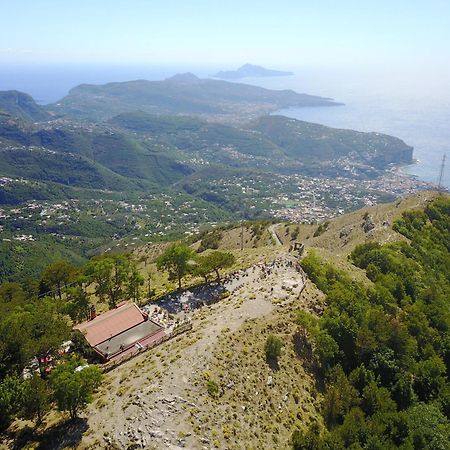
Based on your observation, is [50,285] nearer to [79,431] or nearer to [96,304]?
[96,304]

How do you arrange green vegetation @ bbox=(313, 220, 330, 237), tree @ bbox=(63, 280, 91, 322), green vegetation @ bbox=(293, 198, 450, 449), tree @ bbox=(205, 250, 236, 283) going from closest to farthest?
green vegetation @ bbox=(293, 198, 450, 449) < tree @ bbox=(63, 280, 91, 322) < tree @ bbox=(205, 250, 236, 283) < green vegetation @ bbox=(313, 220, 330, 237)

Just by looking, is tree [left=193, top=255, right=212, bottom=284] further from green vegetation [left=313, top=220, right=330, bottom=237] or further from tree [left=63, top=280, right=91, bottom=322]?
green vegetation [left=313, top=220, right=330, bottom=237]

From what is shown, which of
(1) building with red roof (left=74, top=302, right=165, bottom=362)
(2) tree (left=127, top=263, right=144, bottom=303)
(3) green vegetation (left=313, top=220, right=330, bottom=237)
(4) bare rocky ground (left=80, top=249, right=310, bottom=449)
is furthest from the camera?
(3) green vegetation (left=313, top=220, right=330, bottom=237)

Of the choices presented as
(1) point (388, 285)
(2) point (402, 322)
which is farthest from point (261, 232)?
(2) point (402, 322)

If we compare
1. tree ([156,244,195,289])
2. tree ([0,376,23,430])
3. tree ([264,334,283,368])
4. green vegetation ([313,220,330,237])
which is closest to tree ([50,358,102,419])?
tree ([0,376,23,430])

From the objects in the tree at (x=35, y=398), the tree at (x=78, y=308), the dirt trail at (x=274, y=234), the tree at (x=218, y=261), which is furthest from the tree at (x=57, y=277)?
the dirt trail at (x=274, y=234)

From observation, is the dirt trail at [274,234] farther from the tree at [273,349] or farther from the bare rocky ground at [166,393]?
the tree at [273,349]

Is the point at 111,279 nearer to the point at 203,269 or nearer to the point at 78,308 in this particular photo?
the point at 78,308
